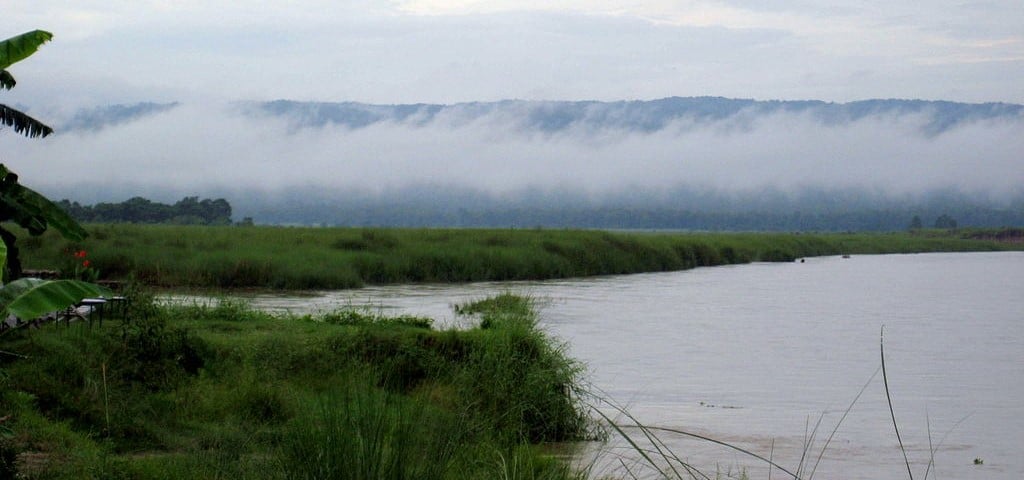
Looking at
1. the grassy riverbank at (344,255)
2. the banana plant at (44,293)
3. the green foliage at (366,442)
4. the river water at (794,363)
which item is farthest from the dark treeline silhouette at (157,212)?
the green foliage at (366,442)

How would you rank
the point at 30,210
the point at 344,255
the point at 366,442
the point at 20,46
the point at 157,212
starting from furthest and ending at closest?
the point at 157,212, the point at 344,255, the point at 30,210, the point at 20,46, the point at 366,442

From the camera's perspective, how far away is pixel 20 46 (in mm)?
7031

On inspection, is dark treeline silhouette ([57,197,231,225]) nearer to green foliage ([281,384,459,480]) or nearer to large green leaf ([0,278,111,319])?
large green leaf ([0,278,111,319])

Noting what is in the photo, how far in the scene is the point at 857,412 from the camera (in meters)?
14.5

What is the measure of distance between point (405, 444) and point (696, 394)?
406 inches

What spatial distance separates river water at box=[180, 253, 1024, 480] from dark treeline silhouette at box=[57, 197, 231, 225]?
43.1m

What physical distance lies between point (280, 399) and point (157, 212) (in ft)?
226

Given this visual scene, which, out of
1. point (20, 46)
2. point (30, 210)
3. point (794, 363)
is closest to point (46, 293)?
point (20, 46)

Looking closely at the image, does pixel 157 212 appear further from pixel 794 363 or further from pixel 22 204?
pixel 22 204

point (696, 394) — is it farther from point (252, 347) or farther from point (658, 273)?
point (658, 273)

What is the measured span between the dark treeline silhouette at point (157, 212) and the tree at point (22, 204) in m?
61.4

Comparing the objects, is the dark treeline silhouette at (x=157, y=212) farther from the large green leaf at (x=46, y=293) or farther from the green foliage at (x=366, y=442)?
the green foliage at (x=366, y=442)

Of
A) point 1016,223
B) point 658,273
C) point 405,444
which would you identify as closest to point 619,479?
point 405,444

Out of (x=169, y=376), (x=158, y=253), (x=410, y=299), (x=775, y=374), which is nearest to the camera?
(x=169, y=376)
